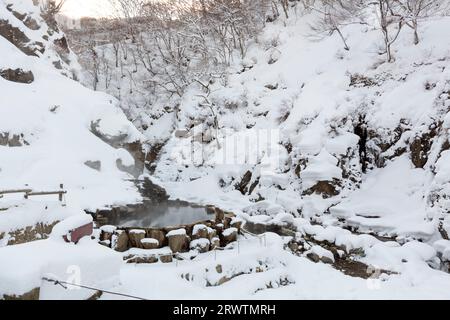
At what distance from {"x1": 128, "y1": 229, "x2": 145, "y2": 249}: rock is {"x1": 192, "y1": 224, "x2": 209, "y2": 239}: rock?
1.75 m

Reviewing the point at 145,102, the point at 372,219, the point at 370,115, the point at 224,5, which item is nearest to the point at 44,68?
the point at 145,102

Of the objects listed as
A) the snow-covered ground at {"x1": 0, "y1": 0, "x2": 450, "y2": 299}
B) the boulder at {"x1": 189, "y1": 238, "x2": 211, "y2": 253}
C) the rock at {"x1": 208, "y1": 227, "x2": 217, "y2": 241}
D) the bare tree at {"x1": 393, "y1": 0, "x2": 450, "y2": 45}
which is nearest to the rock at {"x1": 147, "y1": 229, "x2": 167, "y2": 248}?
the boulder at {"x1": 189, "y1": 238, "x2": 211, "y2": 253}

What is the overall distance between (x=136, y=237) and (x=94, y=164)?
11.9m

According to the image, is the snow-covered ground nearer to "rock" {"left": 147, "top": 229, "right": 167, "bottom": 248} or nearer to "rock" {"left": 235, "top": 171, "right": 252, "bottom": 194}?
"rock" {"left": 235, "top": 171, "right": 252, "bottom": 194}

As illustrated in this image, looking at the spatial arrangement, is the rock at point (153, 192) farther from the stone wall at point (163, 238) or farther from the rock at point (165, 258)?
the rock at point (165, 258)

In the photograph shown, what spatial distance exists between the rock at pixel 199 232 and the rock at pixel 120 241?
2281 mm

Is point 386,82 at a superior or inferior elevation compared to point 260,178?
superior

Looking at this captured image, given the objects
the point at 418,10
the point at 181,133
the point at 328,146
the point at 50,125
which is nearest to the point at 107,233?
the point at 328,146

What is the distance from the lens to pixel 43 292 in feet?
18.5

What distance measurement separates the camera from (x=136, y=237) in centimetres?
1177

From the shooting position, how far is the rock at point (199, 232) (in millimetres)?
12289

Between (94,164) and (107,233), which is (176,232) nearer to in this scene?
(107,233)
